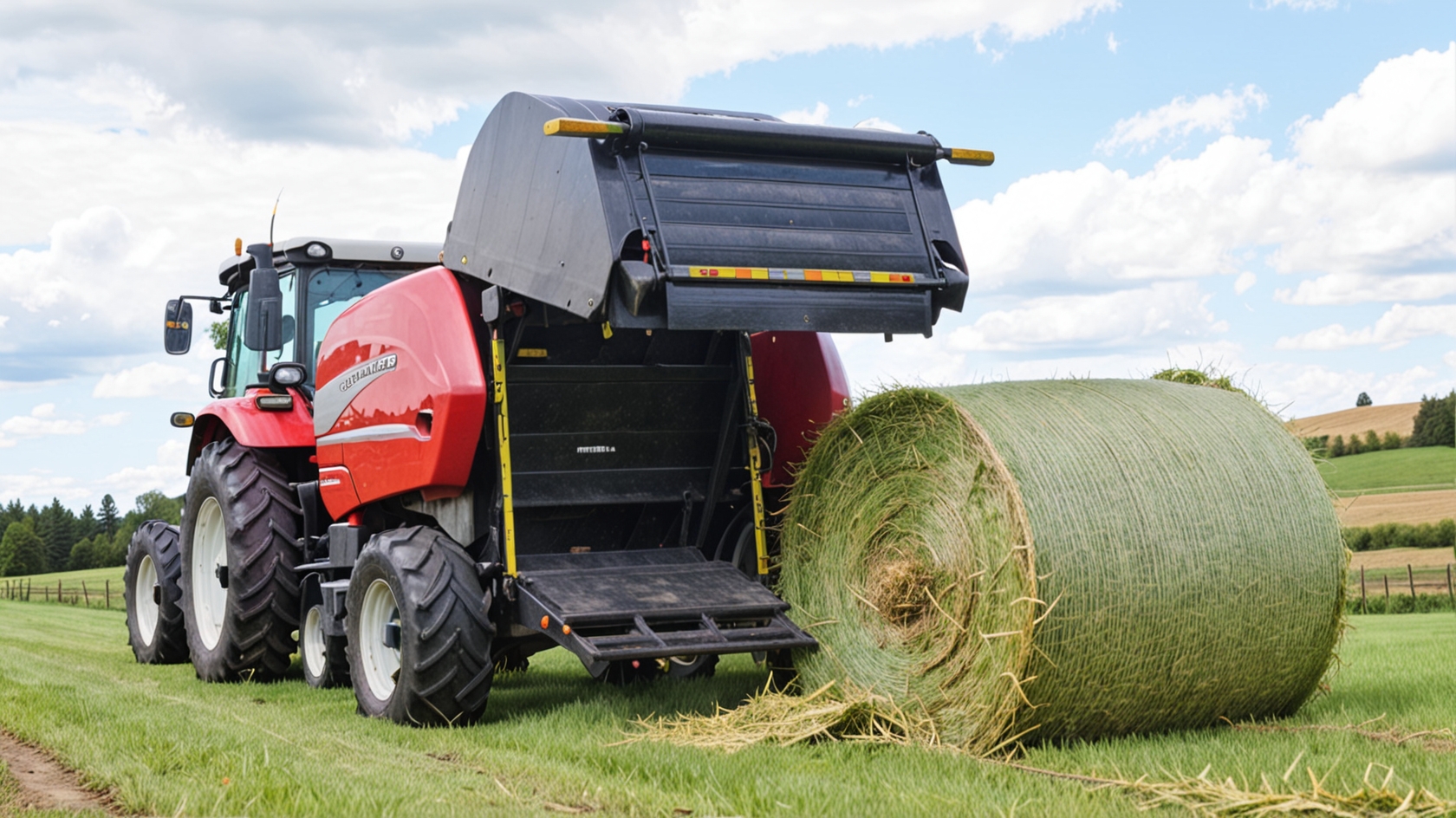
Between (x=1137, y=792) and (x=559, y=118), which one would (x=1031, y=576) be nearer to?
(x=1137, y=792)

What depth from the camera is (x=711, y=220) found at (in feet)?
19.9

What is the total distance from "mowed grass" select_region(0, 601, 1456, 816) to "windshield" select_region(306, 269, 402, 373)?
97.1 inches

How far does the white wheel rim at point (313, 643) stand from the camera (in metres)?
8.29

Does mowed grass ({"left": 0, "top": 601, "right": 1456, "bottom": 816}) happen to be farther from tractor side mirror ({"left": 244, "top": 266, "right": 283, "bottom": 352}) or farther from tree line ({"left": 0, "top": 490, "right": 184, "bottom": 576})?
tree line ({"left": 0, "top": 490, "right": 184, "bottom": 576})

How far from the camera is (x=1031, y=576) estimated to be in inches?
204

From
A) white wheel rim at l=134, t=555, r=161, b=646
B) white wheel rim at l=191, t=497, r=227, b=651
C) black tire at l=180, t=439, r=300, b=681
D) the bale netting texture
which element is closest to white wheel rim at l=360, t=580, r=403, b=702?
black tire at l=180, t=439, r=300, b=681

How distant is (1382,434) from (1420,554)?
11488 mm

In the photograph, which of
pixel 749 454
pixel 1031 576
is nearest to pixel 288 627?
pixel 749 454

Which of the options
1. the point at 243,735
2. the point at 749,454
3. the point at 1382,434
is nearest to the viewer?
the point at 243,735

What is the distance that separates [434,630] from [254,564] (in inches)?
107

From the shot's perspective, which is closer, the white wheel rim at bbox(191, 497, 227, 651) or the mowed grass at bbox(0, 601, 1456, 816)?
the mowed grass at bbox(0, 601, 1456, 816)

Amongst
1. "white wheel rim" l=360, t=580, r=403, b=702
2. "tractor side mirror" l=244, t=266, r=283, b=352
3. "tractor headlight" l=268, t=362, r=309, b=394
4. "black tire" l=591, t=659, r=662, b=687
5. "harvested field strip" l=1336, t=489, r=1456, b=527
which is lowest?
"harvested field strip" l=1336, t=489, r=1456, b=527

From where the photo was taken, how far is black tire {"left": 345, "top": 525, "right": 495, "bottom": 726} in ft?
20.5


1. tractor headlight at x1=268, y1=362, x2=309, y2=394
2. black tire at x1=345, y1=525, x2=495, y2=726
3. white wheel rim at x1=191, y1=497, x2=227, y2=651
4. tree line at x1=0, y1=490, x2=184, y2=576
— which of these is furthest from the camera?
tree line at x1=0, y1=490, x2=184, y2=576
